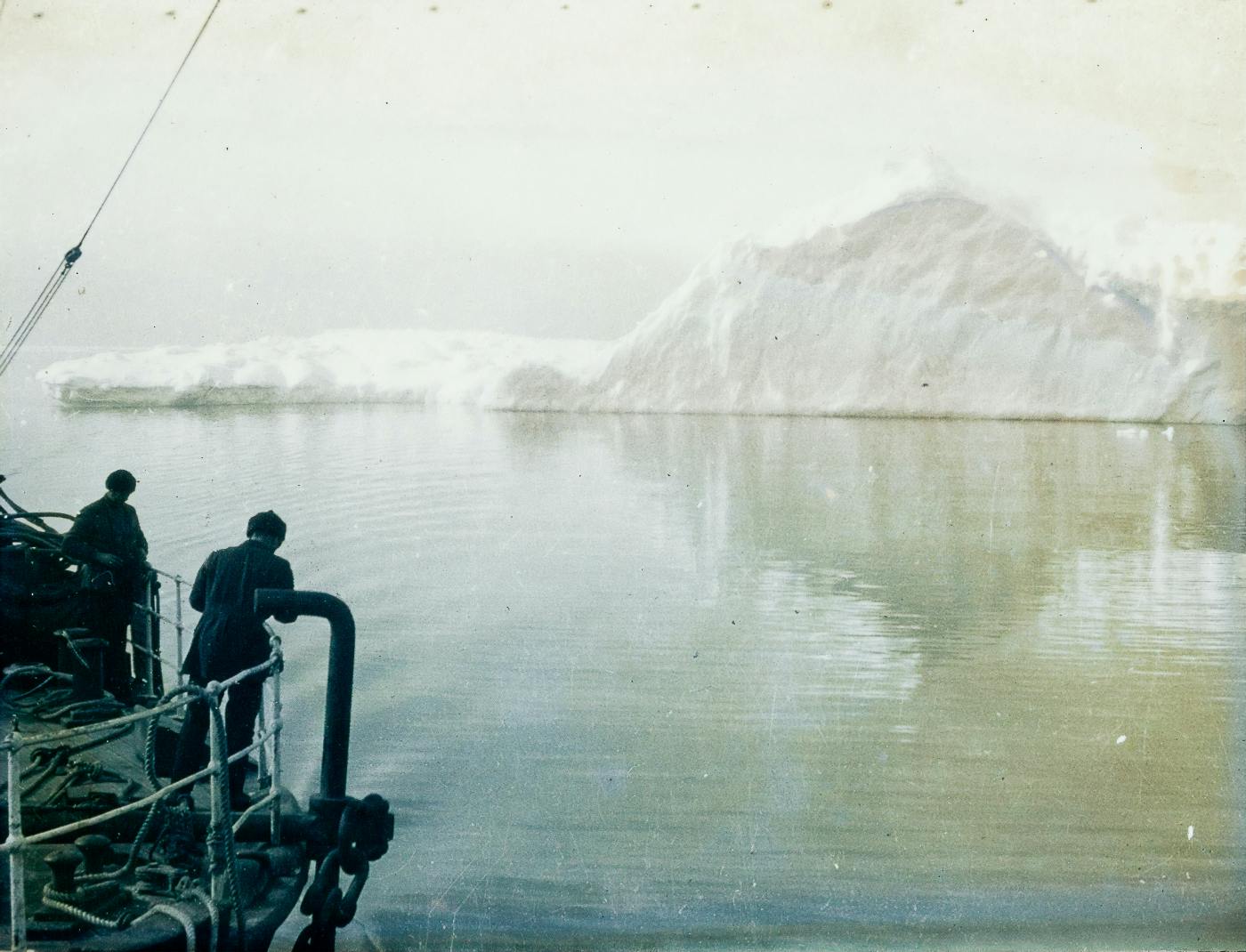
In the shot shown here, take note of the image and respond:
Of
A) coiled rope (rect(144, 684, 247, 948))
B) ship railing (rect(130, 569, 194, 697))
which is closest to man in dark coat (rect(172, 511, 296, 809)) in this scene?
coiled rope (rect(144, 684, 247, 948))

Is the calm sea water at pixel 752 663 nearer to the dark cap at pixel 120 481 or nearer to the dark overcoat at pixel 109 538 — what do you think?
the dark overcoat at pixel 109 538

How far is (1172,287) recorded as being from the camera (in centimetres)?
577

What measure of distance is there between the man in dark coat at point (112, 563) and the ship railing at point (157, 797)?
68cm

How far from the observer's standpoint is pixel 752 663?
809cm

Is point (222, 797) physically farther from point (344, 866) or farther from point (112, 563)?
point (112, 563)

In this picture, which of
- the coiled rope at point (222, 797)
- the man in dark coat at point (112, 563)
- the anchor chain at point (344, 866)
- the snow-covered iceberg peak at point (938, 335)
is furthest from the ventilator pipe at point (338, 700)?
the snow-covered iceberg peak at point (938, 335)

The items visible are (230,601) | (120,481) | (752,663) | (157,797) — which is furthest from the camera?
(752,663)

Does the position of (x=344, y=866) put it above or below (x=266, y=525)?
below

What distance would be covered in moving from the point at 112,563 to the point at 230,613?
0.86m

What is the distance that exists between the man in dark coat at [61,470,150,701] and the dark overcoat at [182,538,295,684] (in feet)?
2.39

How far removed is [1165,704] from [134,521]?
663 cm

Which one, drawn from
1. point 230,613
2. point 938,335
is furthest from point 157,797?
point 938,335

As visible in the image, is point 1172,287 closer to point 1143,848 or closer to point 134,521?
point 1143,848

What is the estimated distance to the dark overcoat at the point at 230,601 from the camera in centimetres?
310
